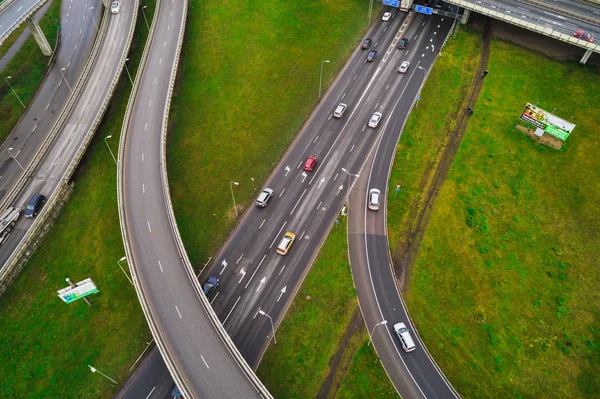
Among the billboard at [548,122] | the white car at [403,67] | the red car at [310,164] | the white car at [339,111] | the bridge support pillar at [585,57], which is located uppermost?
the bridge support pillar at [585,57]

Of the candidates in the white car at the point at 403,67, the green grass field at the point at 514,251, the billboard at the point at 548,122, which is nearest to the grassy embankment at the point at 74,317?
the green grass field at the point at 514,251

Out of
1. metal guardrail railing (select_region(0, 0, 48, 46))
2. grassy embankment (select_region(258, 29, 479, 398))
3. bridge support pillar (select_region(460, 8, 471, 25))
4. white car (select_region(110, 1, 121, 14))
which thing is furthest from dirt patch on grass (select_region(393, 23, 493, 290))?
metal guardrail railing (select_region(0, 0, 48, 46))

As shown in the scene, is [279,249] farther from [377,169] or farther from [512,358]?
[512,358]

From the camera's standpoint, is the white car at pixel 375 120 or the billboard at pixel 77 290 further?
the white car at pixel 375 120

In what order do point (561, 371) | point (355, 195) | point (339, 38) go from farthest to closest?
1. point (339, 38)
2. point (355, 195)
3. point (561, 371)

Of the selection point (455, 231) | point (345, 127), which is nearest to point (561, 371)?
point (455, 231)

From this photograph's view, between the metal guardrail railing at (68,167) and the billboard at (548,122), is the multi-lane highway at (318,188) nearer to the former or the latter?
the billboard at (548,122)

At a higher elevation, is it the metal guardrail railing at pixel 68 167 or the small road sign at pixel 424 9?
the small road sign at pixel 424 9
